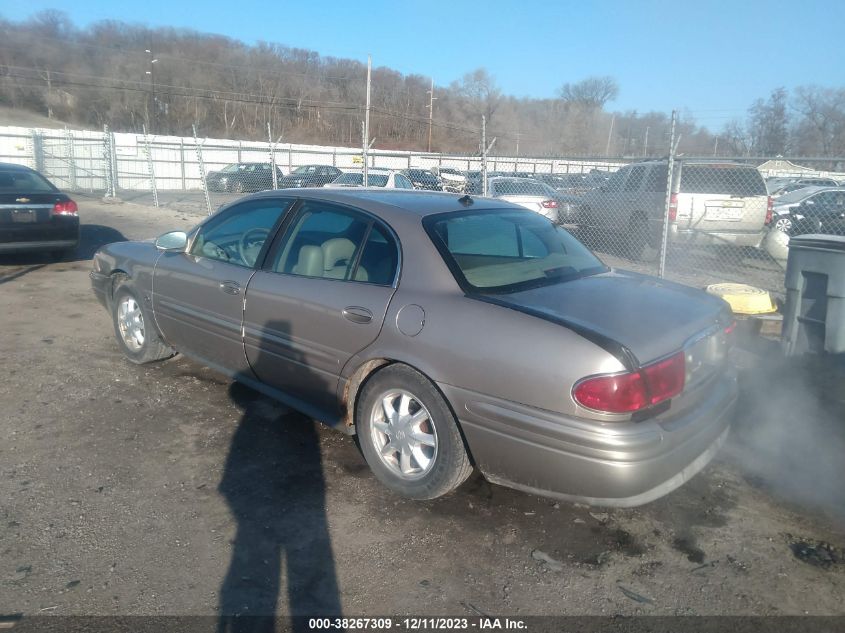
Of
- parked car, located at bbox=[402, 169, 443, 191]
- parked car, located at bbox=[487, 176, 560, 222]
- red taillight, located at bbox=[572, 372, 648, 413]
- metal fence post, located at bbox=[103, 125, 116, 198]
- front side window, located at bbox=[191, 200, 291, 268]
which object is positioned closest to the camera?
red taillight, located at bbox=[572, 372, 648, 413]

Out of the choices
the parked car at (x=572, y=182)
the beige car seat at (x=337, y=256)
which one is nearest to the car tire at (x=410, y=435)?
the beige car seat at (x=337, y=256)

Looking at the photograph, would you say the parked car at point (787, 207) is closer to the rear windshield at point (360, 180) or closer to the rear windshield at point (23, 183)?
the rear windshield at point (360, 180)

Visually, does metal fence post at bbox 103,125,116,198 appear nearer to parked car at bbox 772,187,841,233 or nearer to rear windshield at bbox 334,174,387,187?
rear windshield at bbox 334,174,387,187

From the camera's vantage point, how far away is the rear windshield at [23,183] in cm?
884

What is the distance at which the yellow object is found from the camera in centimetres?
634

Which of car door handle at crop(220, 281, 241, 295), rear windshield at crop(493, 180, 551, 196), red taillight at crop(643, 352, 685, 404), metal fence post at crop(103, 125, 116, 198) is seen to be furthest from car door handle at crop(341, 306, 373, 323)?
metal fence post at crop(103, 125, 116, 198)

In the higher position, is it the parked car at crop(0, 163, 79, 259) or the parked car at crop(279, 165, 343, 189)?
the parked car at crop(279, 165, 343, 189)

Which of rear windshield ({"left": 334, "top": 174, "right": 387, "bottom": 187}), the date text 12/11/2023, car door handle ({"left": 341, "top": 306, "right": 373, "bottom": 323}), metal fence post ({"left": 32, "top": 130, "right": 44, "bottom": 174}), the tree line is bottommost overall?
the date text 12/11/2023

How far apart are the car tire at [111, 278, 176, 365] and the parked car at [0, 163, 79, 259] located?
4.32 meters

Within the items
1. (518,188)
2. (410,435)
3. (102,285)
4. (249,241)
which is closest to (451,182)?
(518,188)

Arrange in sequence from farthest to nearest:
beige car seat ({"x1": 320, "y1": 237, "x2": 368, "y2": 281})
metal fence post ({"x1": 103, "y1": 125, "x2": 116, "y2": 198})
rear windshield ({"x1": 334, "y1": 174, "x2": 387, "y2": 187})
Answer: metal fence post ({"x1": 103, "y1": 125, "x2": 116, "y2": 198}), rear windshield ({"x1": 334, "y1": 174, "x2": 387, "y2": 187}), beige car seat ({"x1": 320, "y1": 237, "x2": 368, "y2": 281})

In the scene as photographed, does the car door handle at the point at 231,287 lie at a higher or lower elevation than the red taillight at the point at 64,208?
lower

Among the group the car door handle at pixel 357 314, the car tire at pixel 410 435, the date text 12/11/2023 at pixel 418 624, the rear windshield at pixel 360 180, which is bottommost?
the date text 12/11/2023 at pixel 418 624

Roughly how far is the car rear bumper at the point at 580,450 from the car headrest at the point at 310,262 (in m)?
1.19
